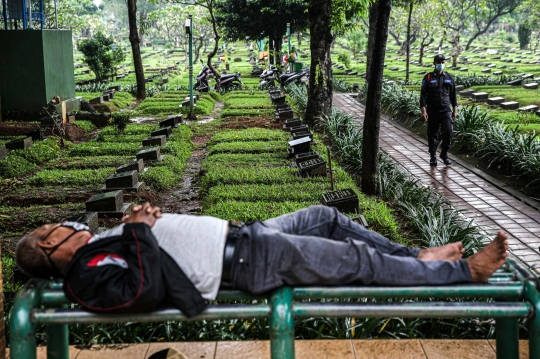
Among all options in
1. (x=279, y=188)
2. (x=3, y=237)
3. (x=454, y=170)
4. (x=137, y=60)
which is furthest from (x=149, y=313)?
(x=137, y=60)

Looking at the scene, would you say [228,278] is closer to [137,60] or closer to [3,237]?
[3,237]

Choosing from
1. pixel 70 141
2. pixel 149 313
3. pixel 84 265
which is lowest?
pixel 70 141

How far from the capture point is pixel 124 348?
4.00 meters

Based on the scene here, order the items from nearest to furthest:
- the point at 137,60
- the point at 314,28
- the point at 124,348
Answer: the point at 124,348, the point at 314,28, the point at 137,60

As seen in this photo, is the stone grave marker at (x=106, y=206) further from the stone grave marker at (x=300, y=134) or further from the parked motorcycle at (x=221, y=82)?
the parked motorcycle at (x=221, y=82)

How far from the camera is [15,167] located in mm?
10977

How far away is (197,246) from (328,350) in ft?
4.08

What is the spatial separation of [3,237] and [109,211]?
124 cm

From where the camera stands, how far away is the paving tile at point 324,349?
3.84 metres

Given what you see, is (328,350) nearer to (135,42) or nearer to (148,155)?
(148,155)

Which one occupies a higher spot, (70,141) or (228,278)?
(228,278)

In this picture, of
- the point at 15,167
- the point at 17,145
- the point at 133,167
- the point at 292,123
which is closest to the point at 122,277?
the point at 133,167

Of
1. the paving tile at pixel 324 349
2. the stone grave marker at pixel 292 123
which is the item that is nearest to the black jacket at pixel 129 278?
the paving tile at pixel 324 349

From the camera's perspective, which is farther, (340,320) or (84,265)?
(340,320)
